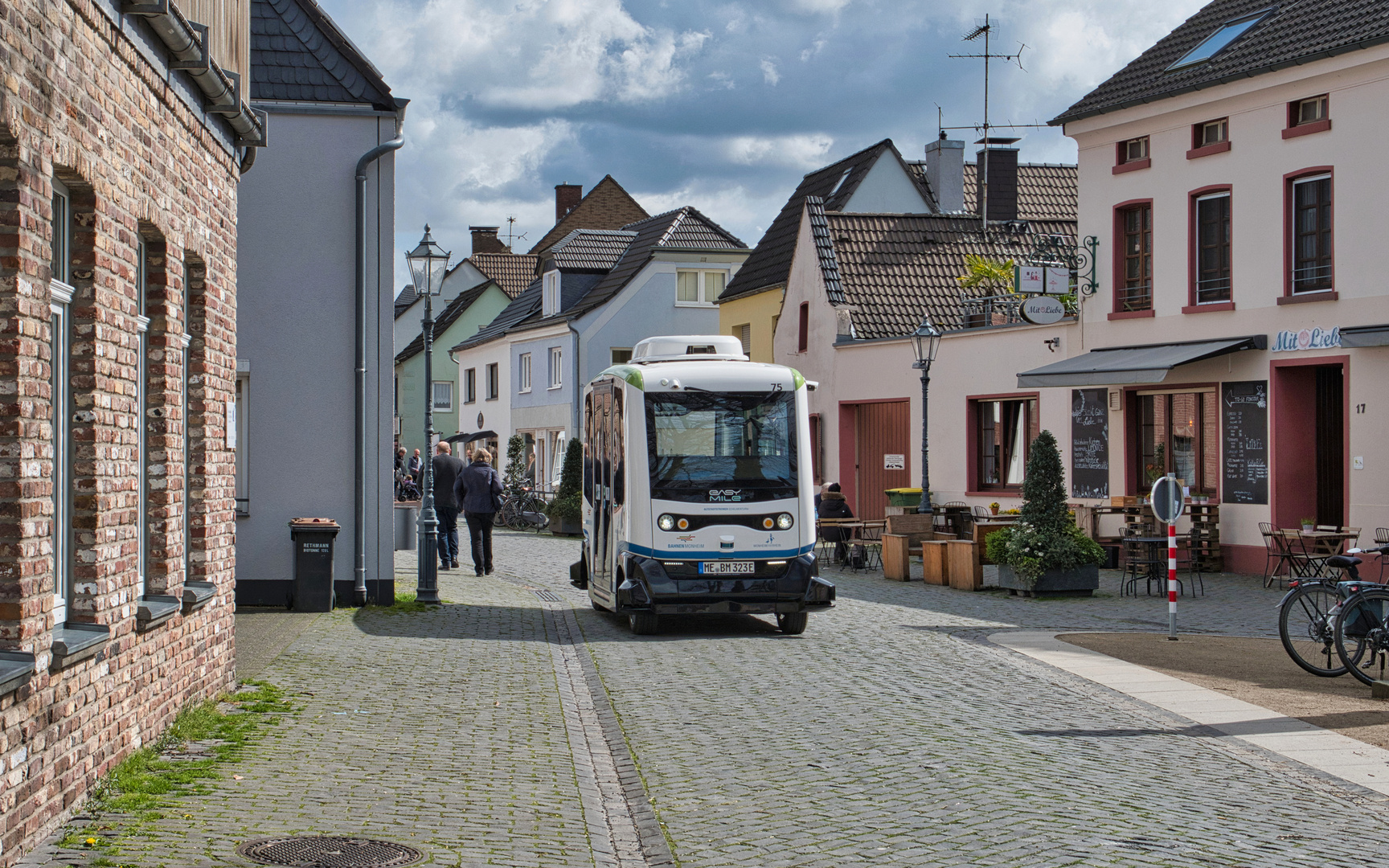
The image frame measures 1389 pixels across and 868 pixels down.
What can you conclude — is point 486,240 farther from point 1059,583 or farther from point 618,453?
point 618,453

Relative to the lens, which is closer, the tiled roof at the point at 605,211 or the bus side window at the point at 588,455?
the bus side window at the point at 588,455

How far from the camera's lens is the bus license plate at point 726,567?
14.7 metres

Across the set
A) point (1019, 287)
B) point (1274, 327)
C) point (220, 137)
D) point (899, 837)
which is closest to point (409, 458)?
point (1019, 287)

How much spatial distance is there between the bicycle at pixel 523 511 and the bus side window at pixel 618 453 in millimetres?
21939

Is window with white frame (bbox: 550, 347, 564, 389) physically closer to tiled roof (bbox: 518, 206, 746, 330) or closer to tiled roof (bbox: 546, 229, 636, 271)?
tiled roof (bbox: 518, 206, 746, 330)

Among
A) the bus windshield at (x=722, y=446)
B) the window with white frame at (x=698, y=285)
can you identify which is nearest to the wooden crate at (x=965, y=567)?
the bus windshield at (x=722, y=446)

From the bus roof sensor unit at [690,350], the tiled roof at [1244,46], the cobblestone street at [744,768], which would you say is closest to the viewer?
the cobblestone street at [744,768]

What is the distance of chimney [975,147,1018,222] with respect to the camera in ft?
128

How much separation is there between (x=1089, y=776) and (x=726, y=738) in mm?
2213

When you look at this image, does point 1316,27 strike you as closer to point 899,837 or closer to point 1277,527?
point 1277,527

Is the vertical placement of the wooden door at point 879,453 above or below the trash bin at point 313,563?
above

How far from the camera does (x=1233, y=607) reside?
59.0ft

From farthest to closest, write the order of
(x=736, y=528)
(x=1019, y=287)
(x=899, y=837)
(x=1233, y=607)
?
1. (x=1019, y=287)
2. (x=1233, y=607)
3. (x=736, y=528)
4. (x=899, y=837)

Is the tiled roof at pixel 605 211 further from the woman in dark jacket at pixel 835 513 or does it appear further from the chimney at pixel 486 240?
the woman in dark jacket at pixel 835 513
